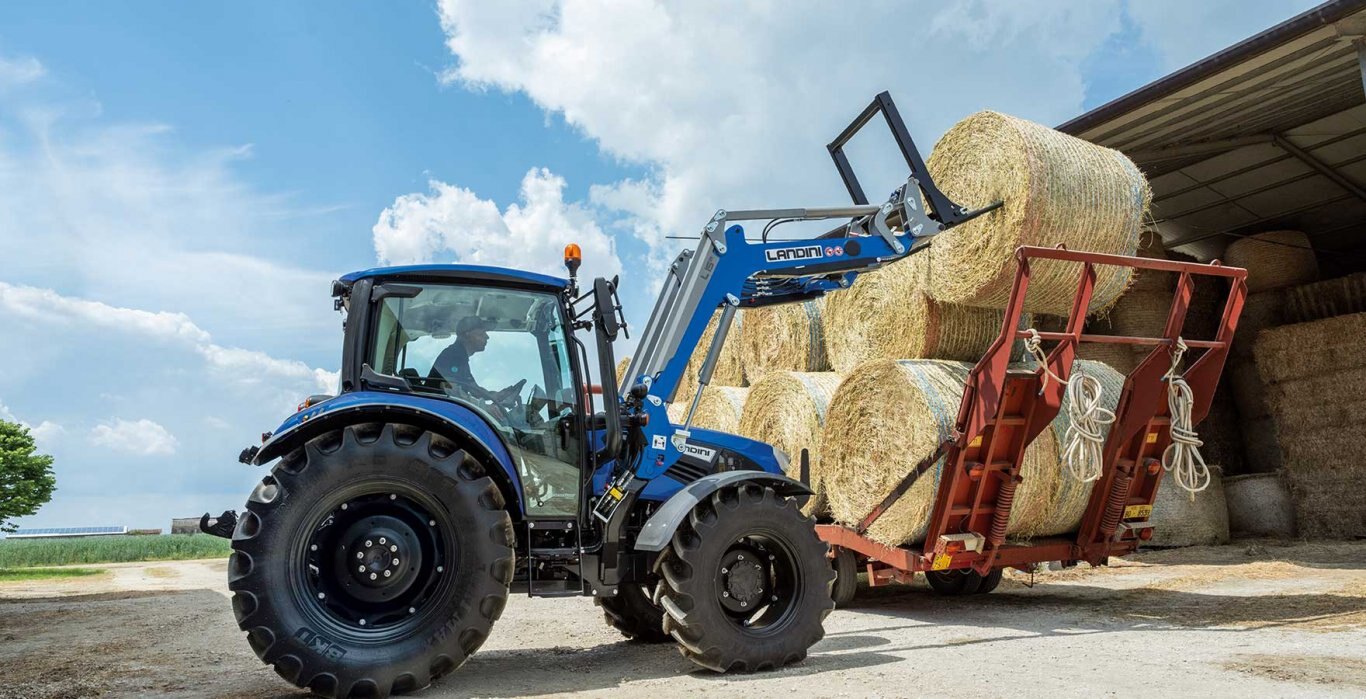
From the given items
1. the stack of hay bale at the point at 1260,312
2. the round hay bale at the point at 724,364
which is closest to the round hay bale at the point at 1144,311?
the stack of hay bale at the point at 1260,312

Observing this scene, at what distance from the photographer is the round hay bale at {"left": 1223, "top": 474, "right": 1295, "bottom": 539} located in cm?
1098

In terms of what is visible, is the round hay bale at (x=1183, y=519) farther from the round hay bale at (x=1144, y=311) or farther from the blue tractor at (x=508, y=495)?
the blue tractor at (x=508, y=495)

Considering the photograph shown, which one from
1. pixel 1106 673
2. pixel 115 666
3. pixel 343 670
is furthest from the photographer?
pixel 115 666

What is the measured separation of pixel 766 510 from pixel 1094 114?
611cm

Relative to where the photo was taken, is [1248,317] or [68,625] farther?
[1248,317]

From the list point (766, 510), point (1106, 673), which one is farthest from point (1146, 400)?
point (766, 510)

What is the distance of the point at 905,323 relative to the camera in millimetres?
7410

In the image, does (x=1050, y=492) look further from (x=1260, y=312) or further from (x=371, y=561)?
(x=1260, y=312)

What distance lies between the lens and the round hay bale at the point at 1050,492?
21.6 feet

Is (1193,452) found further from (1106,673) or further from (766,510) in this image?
(766,510)

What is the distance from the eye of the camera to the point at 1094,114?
915 centimetres

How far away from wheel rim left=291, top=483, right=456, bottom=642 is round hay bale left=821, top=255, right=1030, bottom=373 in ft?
13.0

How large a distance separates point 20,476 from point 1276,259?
95.6ft

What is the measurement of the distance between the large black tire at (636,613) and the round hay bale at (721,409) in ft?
10.2
